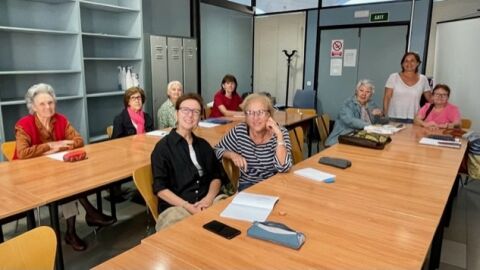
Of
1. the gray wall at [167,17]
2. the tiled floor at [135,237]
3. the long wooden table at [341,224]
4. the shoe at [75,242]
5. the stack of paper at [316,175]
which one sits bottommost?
the tiled floor at [135,237]

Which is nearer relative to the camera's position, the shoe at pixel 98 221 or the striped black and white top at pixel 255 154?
the striped black and white top at pixel 255 154

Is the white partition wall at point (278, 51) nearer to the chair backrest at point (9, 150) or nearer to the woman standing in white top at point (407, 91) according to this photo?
the woman standing in white top at point (407, 91)

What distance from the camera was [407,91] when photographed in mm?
4117

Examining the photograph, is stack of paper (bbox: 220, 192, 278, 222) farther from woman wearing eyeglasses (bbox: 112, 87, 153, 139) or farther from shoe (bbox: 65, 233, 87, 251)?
woman wearing eyeglasses (bbox: 112, 87, 153, 139)

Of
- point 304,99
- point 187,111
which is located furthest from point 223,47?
point 187,111

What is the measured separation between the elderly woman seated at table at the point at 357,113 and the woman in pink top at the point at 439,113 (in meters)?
0.53

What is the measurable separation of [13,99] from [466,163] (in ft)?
16.0

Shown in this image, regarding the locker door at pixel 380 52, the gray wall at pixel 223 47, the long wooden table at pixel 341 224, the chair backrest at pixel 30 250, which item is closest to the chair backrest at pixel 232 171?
the long wooden table at pixel 341 224

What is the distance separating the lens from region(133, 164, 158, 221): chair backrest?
1.97 m

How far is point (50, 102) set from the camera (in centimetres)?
263

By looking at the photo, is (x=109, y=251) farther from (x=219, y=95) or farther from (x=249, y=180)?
(x=219, y=95)

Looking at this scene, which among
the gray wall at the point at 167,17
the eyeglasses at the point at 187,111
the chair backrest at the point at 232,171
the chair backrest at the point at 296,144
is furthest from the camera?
the gray wall at the point at 167,17

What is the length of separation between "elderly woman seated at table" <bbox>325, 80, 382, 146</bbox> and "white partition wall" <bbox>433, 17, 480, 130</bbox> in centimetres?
192

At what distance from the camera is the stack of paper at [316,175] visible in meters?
2.02
